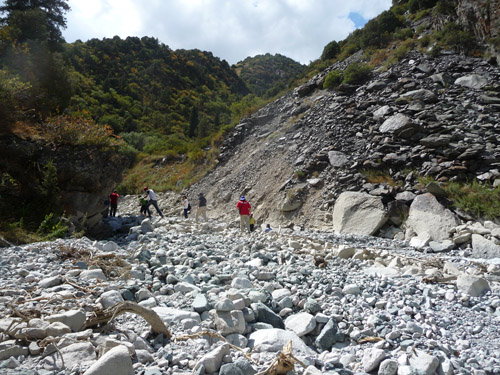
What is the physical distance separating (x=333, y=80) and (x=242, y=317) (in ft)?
62.2

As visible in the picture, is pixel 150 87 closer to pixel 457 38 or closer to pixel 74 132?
pixel 74 132

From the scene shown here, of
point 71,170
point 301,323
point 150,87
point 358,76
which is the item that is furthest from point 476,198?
point 150,87

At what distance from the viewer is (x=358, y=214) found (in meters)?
9.83

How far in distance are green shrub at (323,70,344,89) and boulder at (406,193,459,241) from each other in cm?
1178

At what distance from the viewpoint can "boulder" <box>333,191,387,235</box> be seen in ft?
30.8

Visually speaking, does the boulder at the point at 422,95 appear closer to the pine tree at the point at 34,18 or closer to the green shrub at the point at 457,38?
the green shrub at the point at 457,38

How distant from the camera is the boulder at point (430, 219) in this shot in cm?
820

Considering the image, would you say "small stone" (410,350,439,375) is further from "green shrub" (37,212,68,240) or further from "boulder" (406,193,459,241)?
"green shrub" (37,212,68,240)

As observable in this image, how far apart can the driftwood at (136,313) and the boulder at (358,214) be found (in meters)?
8.15

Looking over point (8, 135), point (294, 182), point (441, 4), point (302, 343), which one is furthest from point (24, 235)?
point (441, 4)

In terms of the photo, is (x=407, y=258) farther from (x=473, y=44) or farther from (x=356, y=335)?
(x=473, y=44)

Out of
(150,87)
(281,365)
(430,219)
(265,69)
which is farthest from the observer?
(265,69)

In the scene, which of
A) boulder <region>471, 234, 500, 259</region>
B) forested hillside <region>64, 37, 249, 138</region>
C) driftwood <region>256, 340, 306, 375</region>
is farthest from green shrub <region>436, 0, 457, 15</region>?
driftwood <region>256, 340, 306, 375</region>

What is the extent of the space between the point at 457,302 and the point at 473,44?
18594mm
